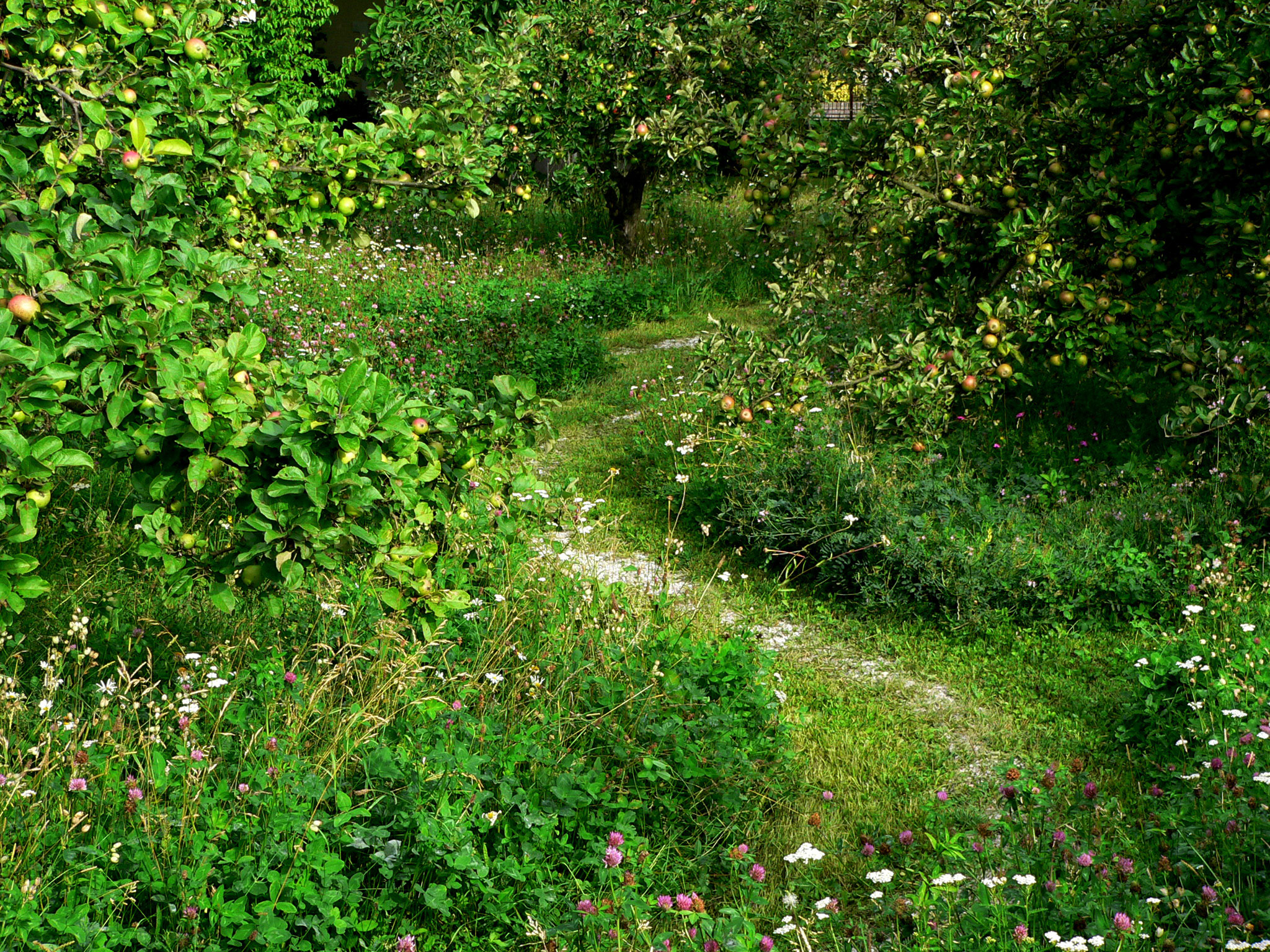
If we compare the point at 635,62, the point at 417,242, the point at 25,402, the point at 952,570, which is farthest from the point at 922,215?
the point at 417,242

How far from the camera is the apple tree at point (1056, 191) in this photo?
526 centimetres

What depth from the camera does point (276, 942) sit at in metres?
2.38

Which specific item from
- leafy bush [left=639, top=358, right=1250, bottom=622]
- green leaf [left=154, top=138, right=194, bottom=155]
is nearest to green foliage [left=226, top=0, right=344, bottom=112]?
leafy bush [left=639, top=358, right=1250, bottom=622]

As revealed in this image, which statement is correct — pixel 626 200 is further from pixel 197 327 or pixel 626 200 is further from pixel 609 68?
pixel 197 327

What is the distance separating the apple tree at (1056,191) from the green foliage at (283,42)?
9.80 meters

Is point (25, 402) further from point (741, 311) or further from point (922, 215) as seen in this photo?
point (741, 311)

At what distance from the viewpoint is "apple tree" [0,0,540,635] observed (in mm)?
2619

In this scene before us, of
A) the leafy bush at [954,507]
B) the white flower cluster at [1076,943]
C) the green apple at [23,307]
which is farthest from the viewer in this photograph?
the leafy bush at [954,507]

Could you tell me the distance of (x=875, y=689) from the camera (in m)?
4.35

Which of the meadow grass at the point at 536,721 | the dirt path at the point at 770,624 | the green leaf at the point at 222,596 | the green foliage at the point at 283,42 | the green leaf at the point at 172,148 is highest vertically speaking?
the green foliage at the point at 283,42

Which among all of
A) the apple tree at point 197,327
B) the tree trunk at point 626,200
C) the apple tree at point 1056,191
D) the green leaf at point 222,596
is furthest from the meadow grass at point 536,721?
the tree trunk at point 626,200

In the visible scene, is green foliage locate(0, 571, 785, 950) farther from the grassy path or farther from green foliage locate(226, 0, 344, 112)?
green foliage locate(226, 0, 344, 112)

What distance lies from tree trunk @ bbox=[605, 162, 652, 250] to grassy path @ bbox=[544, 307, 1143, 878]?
6100mm

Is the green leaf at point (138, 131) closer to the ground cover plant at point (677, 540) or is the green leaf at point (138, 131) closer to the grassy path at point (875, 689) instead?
the ground cover plant at point (677, 540)
